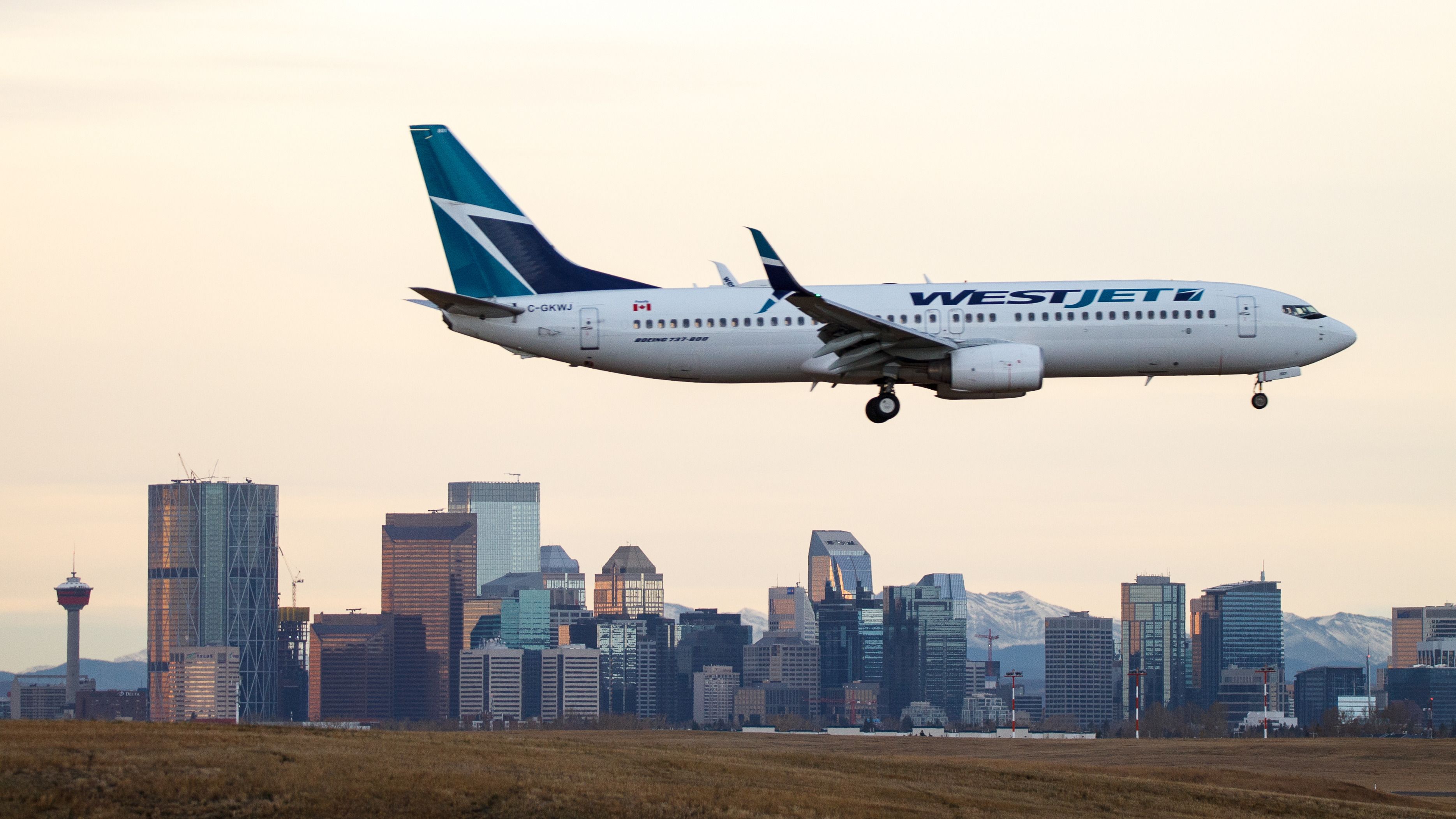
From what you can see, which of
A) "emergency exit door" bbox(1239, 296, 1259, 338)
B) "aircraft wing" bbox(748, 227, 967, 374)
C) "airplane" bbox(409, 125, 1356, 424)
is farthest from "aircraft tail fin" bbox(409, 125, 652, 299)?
"emergency exit door" bbox(1239, 296, 1259, 338)

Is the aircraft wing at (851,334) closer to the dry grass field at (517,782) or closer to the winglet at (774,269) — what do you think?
the winglet at (774,269)

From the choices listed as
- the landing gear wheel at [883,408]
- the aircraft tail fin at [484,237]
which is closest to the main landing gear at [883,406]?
the landing gear wheel at [883,408]

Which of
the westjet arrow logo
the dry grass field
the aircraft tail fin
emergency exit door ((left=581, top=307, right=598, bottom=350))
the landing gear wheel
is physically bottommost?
the dry grass field

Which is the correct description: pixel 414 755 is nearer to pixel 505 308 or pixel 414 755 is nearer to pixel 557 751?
pixel 557 751

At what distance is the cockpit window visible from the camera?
231ft

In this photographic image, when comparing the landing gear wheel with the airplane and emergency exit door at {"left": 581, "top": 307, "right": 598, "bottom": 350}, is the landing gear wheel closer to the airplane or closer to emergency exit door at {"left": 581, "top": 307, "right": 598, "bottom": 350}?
the airplane

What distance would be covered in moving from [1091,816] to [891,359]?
1792cm

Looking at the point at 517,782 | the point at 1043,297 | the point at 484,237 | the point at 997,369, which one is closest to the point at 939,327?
the point at 997,369

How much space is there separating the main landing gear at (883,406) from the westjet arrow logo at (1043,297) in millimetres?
3843

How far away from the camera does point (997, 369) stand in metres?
66.2

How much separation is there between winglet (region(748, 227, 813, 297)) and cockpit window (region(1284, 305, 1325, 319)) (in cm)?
2009

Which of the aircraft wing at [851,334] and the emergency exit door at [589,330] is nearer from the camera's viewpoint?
the aircraft wing at [851,334]

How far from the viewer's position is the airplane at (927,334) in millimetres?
67312

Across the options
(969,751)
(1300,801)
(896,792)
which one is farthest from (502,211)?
(969,751)
